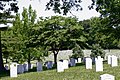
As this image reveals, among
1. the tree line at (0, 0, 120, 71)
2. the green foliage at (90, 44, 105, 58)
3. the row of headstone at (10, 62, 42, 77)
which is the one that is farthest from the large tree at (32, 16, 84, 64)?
the row of headstone at (10, 62, 42, 77)

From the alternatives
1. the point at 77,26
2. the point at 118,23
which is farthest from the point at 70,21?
the point at 118,23

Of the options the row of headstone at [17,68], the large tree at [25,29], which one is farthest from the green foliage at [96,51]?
the row of headstone at [17,68]

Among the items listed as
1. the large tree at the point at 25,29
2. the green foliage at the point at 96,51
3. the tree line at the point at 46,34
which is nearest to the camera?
the tree line at the point at 46,34

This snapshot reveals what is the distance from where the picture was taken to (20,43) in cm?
3975

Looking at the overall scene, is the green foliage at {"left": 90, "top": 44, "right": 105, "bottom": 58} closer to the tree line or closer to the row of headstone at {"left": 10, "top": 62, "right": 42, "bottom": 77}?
the tree line

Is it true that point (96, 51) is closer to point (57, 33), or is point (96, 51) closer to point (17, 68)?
point (57, 33)

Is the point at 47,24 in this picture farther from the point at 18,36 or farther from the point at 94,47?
the point at 94,47

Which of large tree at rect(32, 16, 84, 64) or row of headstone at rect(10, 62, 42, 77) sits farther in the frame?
large tree at rect(32, 16, 84, 64)

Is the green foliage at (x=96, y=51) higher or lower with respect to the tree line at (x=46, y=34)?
lower

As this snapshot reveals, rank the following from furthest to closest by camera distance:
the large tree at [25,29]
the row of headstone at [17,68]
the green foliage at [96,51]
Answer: the green foliage at [96,51] → the large tree at [25,29] → the row of headstone at [17,68]

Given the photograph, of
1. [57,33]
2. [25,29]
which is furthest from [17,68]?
[25,29]

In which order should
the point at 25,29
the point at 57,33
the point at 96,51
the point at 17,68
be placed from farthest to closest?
the point at 96,51, the point at 25,29, the point at 57,33, the point at 17,68

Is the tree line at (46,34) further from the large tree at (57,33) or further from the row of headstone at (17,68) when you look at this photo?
the row of headstone at (17,68)

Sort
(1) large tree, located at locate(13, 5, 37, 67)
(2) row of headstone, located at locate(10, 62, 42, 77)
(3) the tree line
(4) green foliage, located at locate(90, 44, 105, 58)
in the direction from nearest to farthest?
1. (2) row of headstone, located at locate(10, 62, 42, 77)
2. (3) the tree line
3. (1) large tree, located at locate(13, 5, 37, 67)
4. (4) green foliage, located at locate(90, 44, 105, 58)
